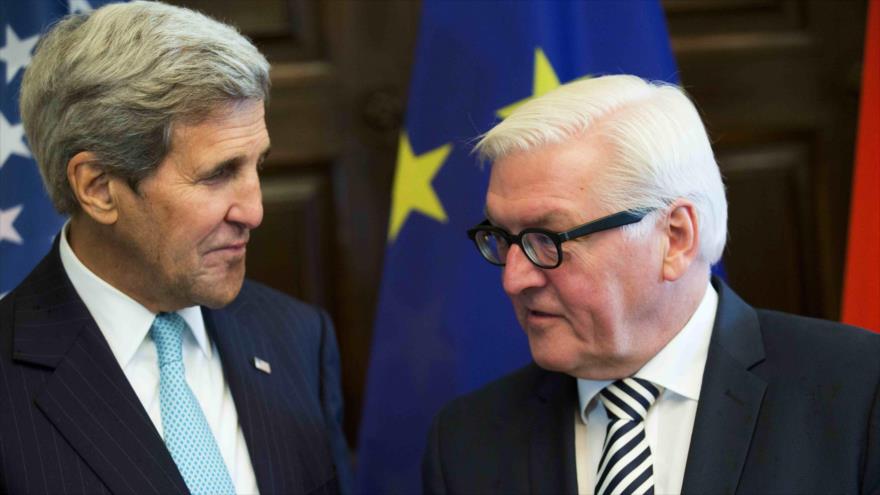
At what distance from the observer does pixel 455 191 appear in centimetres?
251

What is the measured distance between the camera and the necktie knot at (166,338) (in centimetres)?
192

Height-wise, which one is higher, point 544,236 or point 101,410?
point 544,236

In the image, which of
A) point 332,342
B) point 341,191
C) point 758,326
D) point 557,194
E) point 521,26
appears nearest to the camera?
point 557,194

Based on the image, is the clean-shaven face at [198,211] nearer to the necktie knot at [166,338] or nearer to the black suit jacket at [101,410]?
the necktie knot at [166,338]

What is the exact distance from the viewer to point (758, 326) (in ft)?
6.35

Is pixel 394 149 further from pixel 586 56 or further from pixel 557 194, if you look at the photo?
pixel 557 194

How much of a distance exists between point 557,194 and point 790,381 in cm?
49

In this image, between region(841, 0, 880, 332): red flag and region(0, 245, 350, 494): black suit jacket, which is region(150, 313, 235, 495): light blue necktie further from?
region(841, 0, 880, 332): red flag

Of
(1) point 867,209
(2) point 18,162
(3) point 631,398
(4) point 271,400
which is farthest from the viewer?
(2) point 18,162

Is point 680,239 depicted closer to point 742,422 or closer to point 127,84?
point 742,422

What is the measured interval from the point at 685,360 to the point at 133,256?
3.04 feet

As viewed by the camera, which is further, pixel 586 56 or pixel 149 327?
pixel 586 56

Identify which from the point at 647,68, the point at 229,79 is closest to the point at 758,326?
the point at 647,68

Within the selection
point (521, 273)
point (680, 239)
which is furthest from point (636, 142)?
point (521, 273)
